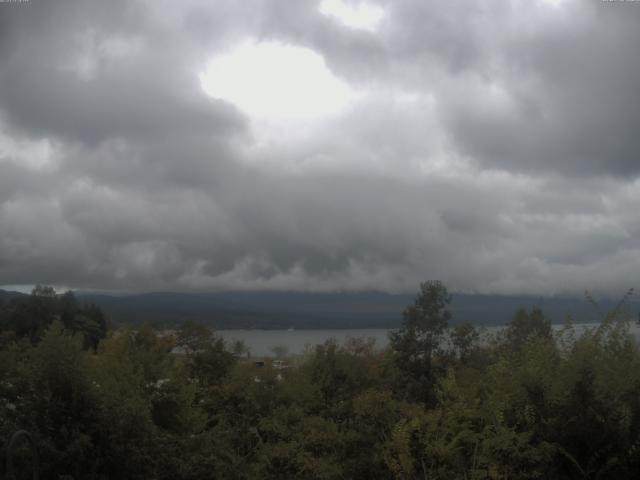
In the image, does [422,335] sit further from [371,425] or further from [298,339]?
[298,339]

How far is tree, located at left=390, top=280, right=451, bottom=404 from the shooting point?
22.2 metres

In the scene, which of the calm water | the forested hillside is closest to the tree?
the calm water

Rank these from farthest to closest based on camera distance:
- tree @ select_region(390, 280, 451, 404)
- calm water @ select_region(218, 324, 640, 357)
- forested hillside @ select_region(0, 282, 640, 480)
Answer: calm water @ select_region(218, 324, 640, 357), tree @ select_region(390, 280, 451, 404), forested hillside @ select_region(0, 282, 640, 480)

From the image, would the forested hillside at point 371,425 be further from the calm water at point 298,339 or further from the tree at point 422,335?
the tree at point 422,335

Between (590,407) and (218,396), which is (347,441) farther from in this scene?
(218,396)

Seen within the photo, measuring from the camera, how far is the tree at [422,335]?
876 inches

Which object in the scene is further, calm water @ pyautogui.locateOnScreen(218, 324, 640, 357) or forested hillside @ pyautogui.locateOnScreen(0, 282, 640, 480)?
calm water @ pyautogui.locateOnScreen(218, 324, 640, 357)

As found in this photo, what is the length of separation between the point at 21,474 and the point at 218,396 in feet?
34.2

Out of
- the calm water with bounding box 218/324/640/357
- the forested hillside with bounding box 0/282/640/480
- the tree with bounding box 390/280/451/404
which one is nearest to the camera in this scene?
the forested hillside with bounding box 0/282/640/480

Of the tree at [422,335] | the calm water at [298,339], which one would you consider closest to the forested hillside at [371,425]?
the calm water at [298,339]

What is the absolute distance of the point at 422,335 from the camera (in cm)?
2266

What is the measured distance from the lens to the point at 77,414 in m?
10.5

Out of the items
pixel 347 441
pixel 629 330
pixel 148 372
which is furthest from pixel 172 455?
pixel 629 330

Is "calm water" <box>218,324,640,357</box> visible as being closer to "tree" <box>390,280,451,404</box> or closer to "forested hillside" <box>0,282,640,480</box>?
"tree" <box>390,280,451,404</box>
